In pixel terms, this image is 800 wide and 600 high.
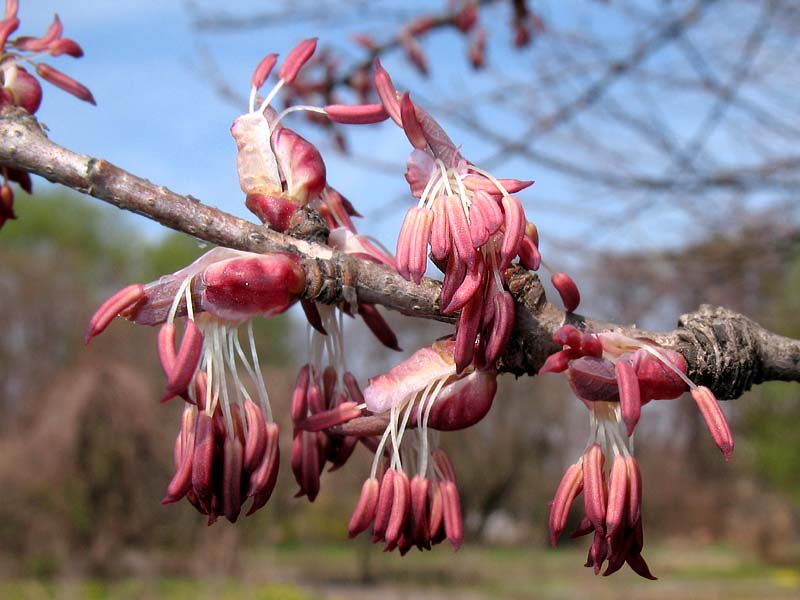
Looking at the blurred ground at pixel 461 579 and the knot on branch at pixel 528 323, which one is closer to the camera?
the knot on branch at pixel 528 323

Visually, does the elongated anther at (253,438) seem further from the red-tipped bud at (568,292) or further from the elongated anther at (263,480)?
the red-tipped bud at (568,292)

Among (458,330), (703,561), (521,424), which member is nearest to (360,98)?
(458,330)

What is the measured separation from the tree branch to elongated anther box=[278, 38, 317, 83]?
299 mm

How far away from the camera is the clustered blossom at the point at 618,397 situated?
0.97 metres

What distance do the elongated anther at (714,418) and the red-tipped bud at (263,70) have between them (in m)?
0.75

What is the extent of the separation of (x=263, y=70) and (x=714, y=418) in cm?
80

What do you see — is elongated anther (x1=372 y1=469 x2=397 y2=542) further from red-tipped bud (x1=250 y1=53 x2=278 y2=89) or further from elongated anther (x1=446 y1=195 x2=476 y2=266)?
red-tipped bud (x1=250 y1=53 x2=278 y2=89)

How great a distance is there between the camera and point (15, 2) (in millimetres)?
1387

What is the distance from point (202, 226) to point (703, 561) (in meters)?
24.8

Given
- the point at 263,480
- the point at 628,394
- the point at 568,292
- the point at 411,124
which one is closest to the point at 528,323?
the point at 568,292

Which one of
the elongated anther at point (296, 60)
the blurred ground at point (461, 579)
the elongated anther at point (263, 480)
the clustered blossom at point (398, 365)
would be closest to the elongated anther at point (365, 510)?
the clustered blossom at point (398, 365)

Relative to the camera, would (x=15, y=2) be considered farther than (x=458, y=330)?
Yes

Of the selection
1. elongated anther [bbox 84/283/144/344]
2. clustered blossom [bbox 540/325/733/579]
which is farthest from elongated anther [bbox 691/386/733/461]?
elongated anther [bbox 84/283/144/344]

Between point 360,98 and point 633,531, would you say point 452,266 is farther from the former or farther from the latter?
point 360,98
